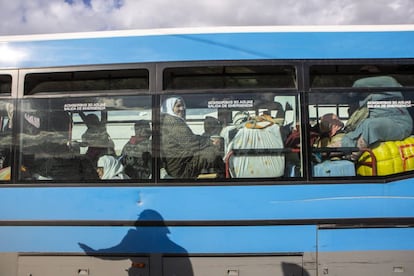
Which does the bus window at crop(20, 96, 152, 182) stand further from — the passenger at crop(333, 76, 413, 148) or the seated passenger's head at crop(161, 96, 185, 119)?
the passenger at crop(333, 76, 413, 148)

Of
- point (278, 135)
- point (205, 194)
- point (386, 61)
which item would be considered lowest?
point (205, 194)

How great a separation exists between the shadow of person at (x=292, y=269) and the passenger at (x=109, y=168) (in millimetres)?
1768

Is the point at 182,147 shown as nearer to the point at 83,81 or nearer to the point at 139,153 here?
the point at 139,153

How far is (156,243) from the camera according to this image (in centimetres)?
363

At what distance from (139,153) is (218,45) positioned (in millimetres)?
1318

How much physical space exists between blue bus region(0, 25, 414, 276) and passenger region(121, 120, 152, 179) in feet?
0.04

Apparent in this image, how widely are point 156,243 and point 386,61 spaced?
2849mm

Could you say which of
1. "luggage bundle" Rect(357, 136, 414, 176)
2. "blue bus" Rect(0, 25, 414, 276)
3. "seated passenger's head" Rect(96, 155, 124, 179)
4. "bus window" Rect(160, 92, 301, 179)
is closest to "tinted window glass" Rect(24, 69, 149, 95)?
"blue bus" Rect(0, 25, 414, 276)

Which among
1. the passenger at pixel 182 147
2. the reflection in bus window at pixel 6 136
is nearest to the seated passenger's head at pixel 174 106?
the passenger at pixel 182 147

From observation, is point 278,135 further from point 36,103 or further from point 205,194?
point 36,103

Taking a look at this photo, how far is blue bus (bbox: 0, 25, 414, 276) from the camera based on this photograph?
11.8ft

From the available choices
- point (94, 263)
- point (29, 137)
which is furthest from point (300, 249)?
point (29, 137)

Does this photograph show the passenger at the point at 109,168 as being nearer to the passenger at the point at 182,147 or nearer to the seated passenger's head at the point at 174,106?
the passenger at the point at 182,147

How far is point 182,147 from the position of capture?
12.2 feet
